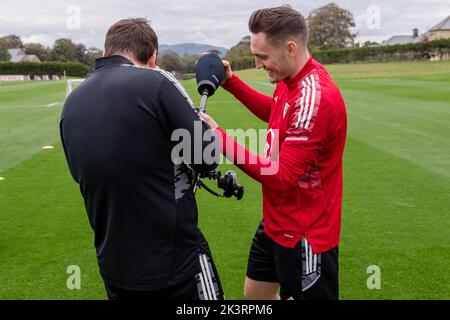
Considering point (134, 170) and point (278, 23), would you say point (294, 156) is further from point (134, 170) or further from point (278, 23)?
point (134, 170)

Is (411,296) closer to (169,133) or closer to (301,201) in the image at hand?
(301,201)

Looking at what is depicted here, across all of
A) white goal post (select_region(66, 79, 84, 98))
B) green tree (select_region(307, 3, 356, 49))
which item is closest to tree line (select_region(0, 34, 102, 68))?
green tree (select_region(307, 3, 356, 49))

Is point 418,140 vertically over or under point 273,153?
under

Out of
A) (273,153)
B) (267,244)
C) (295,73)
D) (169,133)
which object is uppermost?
(295,73)

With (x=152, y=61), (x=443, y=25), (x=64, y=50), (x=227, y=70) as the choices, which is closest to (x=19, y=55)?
(x=64, y=50)

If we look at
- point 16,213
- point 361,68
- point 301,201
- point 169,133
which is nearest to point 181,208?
point 169,133

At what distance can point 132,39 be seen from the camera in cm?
291

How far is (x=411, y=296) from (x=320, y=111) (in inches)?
119

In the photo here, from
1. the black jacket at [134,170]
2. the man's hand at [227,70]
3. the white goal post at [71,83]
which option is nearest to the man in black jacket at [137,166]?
the black jacket at [134,170]

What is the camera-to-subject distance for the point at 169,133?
9.07 feet

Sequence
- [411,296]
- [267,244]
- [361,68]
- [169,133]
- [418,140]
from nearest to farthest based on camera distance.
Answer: [169,133] < [267,244] < [411,296] < [418,140] < [361,68]

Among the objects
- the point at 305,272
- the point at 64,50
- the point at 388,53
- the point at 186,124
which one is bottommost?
the point at 305,272

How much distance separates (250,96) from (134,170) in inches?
70.7

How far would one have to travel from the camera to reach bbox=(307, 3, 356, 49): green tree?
344 feet
